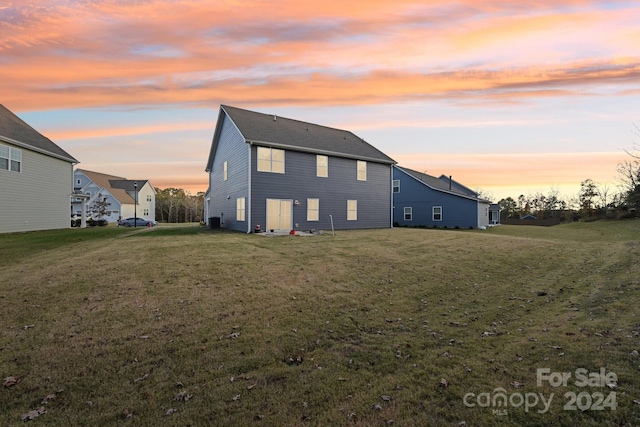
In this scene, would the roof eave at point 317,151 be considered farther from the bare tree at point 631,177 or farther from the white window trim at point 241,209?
the bare tree at point 631,177

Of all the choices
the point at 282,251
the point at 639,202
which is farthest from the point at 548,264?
the point at 639,202

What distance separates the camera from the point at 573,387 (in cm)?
374

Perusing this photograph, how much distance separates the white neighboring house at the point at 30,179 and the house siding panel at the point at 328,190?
48.2 feet

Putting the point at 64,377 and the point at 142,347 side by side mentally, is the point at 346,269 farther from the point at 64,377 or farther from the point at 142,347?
the point at 64,377

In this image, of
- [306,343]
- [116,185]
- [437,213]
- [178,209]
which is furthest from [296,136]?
[178,209]

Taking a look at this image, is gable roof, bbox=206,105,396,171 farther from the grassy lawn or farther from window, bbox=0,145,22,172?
window, bbox=0,145,22,172

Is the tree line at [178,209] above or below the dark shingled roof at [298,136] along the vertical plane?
below

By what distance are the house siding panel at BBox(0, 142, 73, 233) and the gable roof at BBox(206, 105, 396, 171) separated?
1106cm

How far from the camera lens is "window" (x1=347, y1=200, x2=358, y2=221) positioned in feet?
80.1

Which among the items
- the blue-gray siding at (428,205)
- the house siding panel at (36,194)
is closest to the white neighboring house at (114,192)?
the house siding panel at (36,194)

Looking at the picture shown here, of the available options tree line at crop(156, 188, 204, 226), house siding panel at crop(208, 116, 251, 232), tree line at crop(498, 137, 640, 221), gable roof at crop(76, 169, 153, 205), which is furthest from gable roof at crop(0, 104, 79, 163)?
tree line at crop(498, 137, 640, 221)

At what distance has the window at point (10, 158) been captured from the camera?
19.2 m

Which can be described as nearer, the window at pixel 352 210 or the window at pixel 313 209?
the window at pixel 313 209

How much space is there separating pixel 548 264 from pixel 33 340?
15374 millimetres
